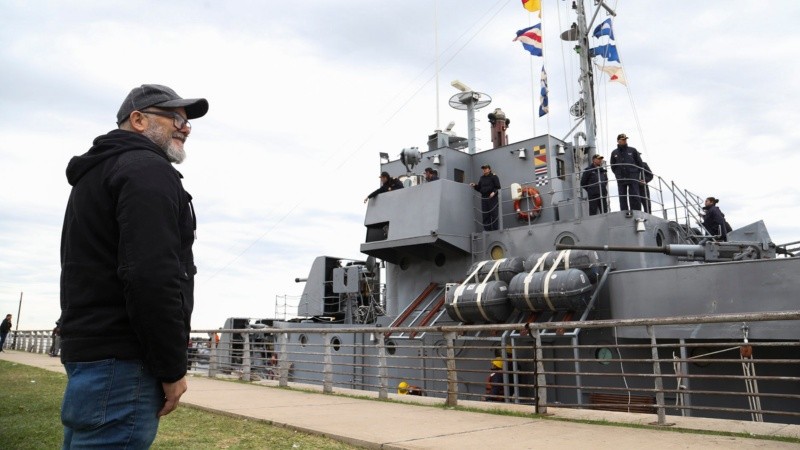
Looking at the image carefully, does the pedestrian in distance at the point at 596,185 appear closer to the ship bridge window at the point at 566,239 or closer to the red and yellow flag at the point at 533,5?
the ship bridge window at the point at 566,239

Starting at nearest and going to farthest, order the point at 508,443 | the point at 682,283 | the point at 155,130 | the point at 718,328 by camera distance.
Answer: the point at 155,130 < the point at 508,443 < the point at 718,328 < the point at 682,283

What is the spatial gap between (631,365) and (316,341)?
866 centimetres

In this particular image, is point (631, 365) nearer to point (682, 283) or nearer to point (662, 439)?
point (682, 283)

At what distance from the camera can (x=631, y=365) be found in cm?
980

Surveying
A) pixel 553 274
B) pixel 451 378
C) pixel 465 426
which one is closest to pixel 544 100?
pixel 553 274

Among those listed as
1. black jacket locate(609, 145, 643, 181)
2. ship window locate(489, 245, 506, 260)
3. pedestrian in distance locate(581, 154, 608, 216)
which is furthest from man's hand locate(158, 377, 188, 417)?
ship window locate(489, 245, 506, 260)

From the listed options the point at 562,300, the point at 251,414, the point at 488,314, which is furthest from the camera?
the point at 488,314

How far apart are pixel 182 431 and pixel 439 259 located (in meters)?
8.95

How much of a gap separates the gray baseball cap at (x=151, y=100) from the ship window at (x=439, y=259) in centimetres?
1165

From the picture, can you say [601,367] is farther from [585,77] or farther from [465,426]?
[585,77]

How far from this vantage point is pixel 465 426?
580cm

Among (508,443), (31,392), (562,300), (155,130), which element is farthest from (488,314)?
(155,130)

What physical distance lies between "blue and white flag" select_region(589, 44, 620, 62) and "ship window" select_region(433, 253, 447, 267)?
270 inches

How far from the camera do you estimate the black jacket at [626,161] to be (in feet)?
38.2
